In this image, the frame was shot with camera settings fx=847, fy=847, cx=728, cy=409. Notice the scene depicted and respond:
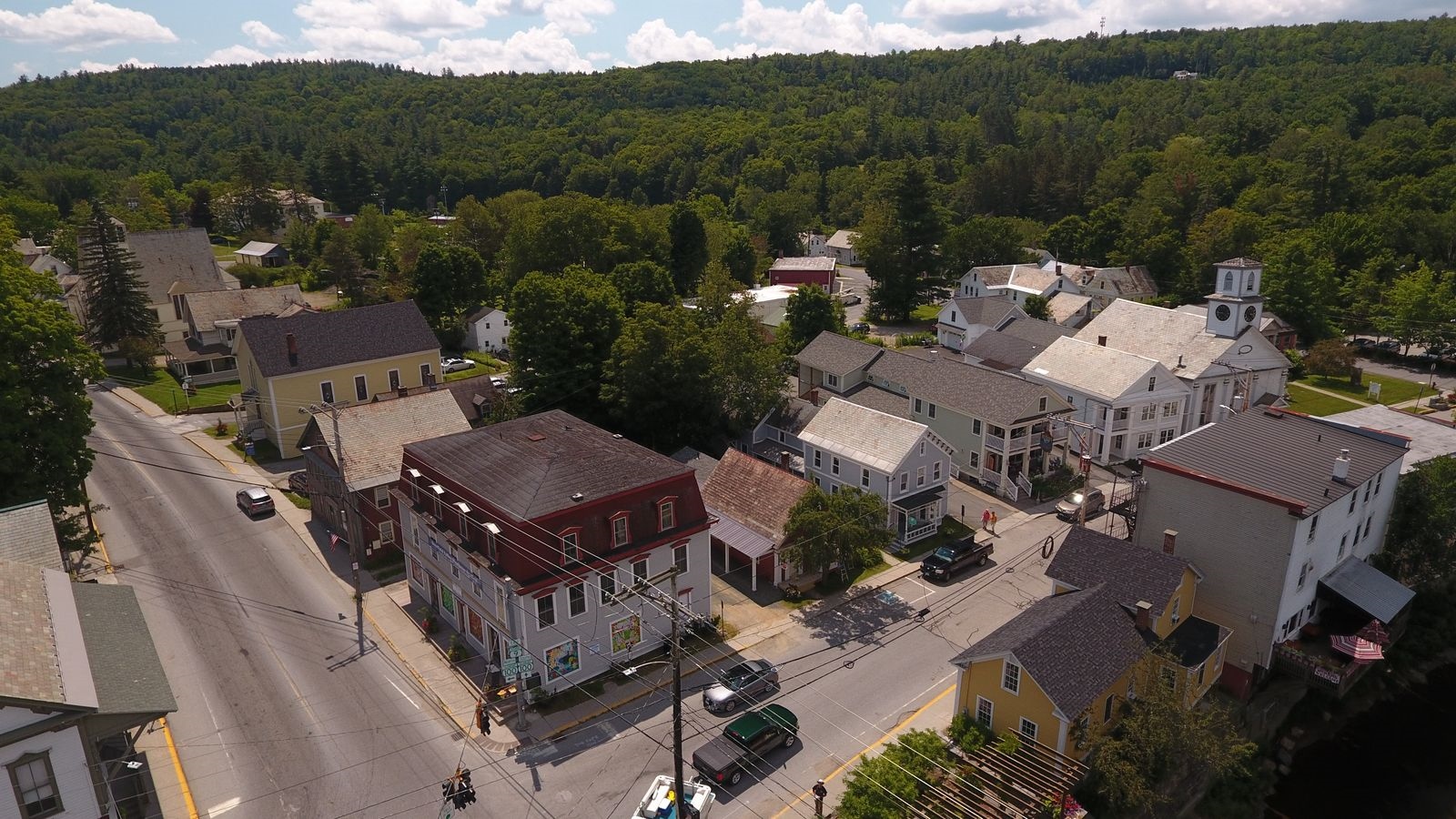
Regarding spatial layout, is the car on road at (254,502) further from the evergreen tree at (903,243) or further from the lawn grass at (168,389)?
the evergreen tree at (903,243)

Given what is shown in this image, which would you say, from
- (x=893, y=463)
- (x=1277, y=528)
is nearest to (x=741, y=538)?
(x=893, y=463)

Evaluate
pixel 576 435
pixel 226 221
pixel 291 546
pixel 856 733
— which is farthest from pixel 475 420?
pixel 226 221

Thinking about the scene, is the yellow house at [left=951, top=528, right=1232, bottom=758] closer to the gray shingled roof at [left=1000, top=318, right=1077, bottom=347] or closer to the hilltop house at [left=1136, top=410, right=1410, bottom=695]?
the hilltop house at [left=1136, top=410, right=1410, bottom=695]

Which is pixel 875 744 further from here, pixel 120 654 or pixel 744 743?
pixel 120 654

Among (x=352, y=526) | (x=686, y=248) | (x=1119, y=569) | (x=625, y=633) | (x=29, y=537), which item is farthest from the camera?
(x=686, y=248)

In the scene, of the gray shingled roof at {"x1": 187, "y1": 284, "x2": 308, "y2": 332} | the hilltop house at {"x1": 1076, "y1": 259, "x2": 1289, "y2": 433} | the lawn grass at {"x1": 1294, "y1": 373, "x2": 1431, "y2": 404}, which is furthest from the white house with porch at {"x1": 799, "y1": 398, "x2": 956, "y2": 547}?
the gray shingled roof at {"x1": 187, "y1": 284, "x2": 308, "y2": 332}

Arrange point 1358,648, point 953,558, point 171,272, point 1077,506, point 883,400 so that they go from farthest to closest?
point 171,272 → point 883,400 → point 1077,506 → point 953,558 → point 1358,648
